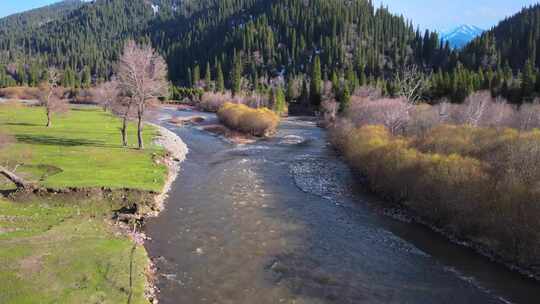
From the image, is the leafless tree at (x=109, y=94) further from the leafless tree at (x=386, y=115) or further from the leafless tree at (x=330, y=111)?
the leafless tree at (x=330, y=111)

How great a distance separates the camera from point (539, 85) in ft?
311

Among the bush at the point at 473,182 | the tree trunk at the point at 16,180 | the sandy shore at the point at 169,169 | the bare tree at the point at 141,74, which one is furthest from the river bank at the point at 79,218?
the bush at the point at 473,182

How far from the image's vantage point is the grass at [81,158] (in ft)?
129

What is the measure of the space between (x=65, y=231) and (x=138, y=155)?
2639 cm

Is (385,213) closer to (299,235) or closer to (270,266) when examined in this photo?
(299,235)

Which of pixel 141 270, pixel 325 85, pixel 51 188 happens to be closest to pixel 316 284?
pixel 141 270

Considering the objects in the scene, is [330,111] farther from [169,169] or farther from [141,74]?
[169,169]

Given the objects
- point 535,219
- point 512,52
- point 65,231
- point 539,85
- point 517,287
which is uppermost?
point 512,52

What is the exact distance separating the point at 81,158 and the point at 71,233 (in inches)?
927

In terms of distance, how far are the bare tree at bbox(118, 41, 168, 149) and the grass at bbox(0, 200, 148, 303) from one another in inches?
1062

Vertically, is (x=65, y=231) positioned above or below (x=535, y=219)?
below

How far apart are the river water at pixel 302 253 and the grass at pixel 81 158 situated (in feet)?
16.7

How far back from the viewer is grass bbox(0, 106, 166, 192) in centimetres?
3947

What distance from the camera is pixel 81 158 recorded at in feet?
161
